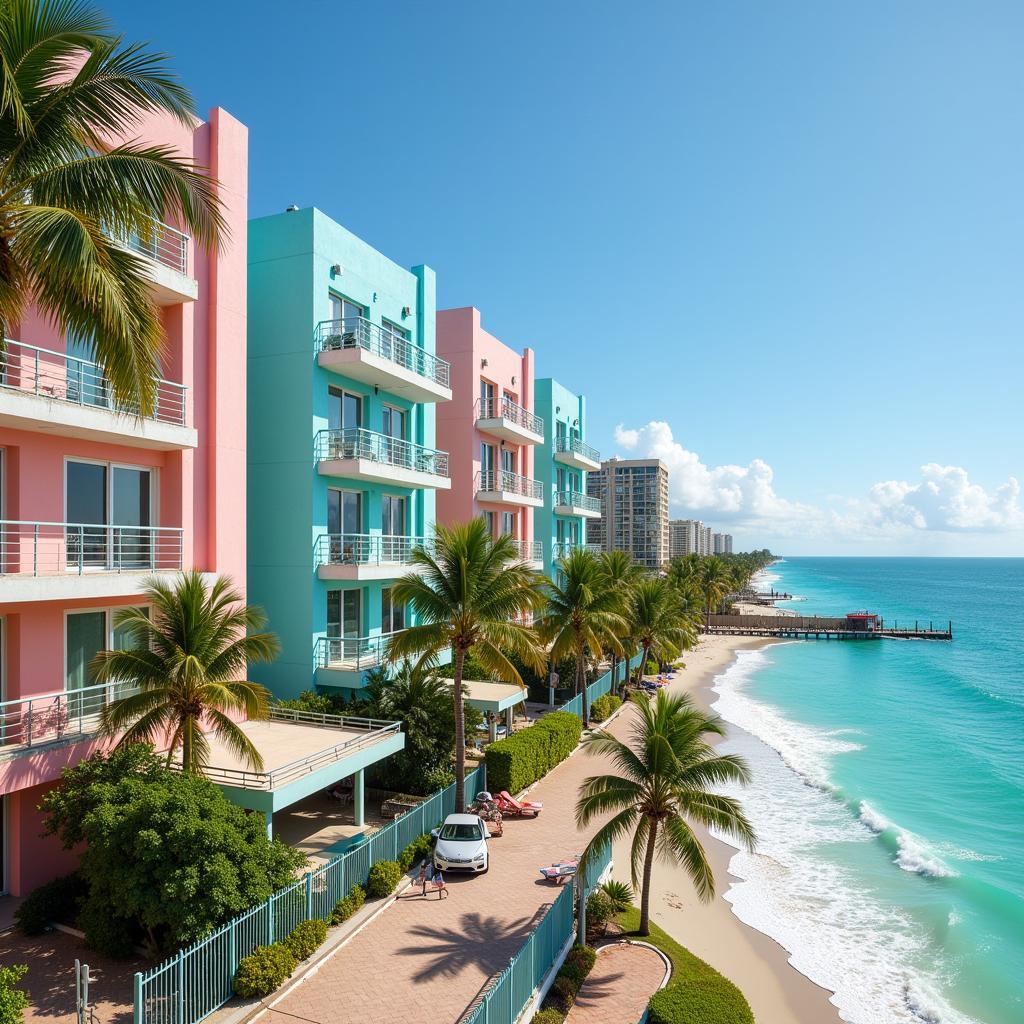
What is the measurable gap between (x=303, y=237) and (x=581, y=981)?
20.8 metres

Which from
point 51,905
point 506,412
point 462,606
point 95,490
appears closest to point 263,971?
point 51,905

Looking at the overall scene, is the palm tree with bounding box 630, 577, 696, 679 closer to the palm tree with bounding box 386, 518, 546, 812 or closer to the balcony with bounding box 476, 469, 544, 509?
the balcony with bounding box 476, 469, 544, 509

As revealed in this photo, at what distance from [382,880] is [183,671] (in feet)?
21.6

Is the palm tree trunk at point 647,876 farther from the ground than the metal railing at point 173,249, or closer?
closer

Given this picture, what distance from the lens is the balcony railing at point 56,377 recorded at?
1427 centimetres

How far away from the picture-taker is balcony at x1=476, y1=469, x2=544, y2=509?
3450 cm

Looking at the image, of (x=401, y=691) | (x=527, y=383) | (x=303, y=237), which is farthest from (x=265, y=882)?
(x=527, y=383)

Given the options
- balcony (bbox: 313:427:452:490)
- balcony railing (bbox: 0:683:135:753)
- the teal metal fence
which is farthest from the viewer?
balcony (bbox: 313:427:452:490)

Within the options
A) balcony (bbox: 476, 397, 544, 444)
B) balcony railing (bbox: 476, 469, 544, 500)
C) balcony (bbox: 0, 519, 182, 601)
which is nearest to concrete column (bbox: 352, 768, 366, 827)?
balcony (bbox: 0, 519, 182, 601)

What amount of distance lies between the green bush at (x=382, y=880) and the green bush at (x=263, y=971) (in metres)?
3.28

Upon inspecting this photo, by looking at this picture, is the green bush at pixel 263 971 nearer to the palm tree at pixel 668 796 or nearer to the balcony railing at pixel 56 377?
the palm tree at pixel 668 796

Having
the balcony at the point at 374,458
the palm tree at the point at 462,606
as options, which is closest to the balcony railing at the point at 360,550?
the balcony at the point at 374,458

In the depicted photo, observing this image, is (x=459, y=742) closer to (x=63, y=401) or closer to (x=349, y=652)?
(x=349, y=652)

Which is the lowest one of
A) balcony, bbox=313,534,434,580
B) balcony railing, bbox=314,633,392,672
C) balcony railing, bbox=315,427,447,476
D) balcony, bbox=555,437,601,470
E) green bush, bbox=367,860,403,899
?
green bush, bbox=367,860,403,899
